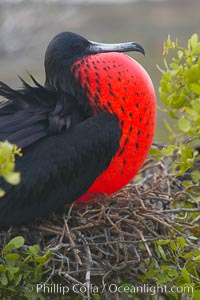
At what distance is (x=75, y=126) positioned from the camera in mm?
2945

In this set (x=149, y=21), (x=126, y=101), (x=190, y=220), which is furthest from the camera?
(x=149, y=21)

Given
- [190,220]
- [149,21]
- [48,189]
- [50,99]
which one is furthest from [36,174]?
[149,21]

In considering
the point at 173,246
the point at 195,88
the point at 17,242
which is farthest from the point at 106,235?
the point at 195,88

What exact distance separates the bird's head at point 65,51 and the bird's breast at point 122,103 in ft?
0.14

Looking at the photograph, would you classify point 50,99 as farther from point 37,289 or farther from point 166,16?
point 166,16

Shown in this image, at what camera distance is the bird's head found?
3072mm

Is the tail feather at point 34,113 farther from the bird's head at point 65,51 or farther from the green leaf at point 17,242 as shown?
the green leaf at point 17,242

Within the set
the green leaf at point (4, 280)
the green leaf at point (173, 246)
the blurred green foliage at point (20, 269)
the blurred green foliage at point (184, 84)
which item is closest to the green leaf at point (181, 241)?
the green leaf at point (173, 246)

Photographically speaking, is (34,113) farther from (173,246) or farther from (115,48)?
(173,246)

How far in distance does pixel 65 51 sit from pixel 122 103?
26 centimetres

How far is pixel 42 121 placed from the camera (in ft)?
9.62

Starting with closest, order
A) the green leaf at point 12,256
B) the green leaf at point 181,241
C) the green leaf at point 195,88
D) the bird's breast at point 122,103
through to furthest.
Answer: the green leaf at point 195,88, the green leaf at point 12,256, the green leaf at point 181,241, the bird's breast at point 122,103

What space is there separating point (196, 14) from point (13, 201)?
13593 millimetres

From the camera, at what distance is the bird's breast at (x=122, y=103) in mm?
2996
